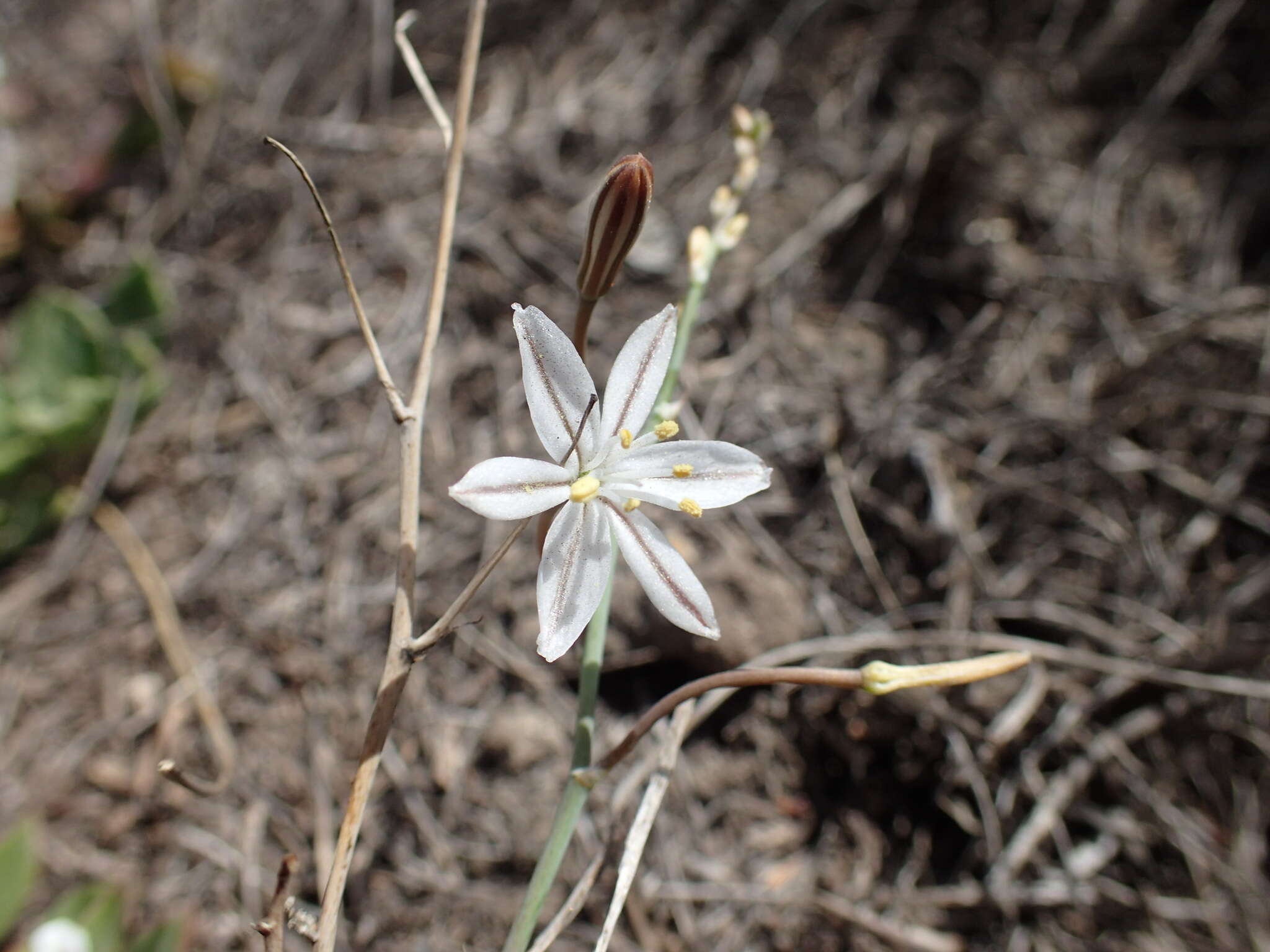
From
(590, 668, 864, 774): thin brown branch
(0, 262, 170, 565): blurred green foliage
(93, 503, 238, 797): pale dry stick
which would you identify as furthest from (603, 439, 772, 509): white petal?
(0, 262, 170, 565): blurred green foliage

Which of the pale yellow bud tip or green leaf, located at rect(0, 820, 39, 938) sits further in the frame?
green leaf, located at rect(0, 820, 39, 938)

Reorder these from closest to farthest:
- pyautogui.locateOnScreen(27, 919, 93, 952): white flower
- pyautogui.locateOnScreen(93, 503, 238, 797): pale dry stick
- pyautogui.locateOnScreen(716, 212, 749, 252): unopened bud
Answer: pyautogui.locateOnScreen(716, 212, 749, 252): unopened bud < pyautogui.locateOnScreen(27, 919, 93, 952): white flower < pyautogui.locateOnScreen(93, 503, 238, 797): pale dry stick

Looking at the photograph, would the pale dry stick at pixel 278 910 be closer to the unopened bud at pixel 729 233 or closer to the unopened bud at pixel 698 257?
the unopened bud at pixel 698 257

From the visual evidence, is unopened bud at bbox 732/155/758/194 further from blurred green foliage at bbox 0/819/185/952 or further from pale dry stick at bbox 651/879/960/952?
blurred green foliage at bbox 0/819/185/952

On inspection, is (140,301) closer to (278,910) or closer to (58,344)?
(58,344)

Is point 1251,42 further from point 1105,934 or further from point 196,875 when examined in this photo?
point 196,875

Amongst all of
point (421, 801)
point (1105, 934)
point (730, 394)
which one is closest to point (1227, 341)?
point (730, 394)

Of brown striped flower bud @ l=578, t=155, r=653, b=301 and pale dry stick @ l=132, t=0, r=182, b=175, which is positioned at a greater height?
brown striped flower bud @ l=578, t=155, r=653, b=301
